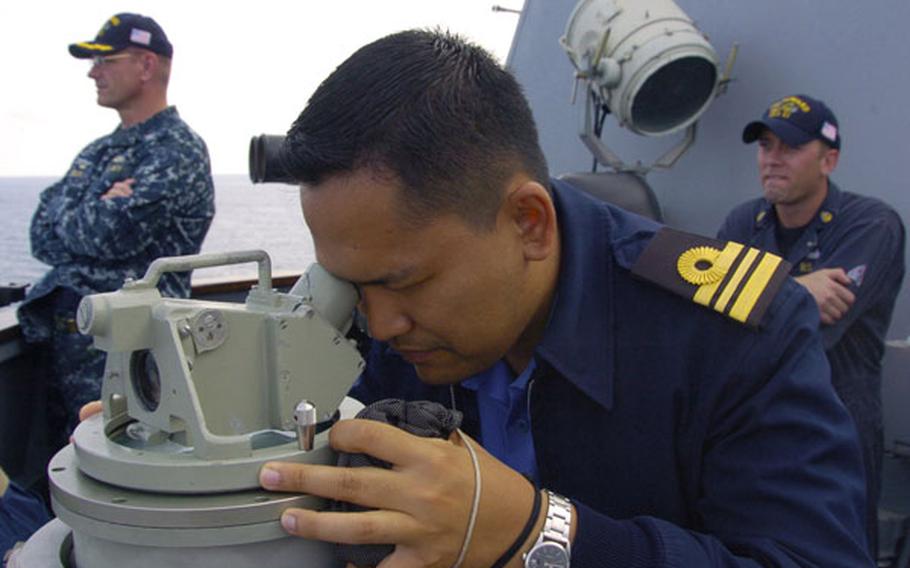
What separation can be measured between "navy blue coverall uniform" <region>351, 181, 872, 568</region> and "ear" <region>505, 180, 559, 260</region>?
0.29 feet

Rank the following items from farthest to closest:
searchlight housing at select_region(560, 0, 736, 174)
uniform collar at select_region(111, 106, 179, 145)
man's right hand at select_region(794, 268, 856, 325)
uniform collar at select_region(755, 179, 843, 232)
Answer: searchlight housing at select_region(560, 0, 736, 174), uniform collar at select_region(111, 106, 179, 145), uniform collar at select_region(755, 179, 843, 232), man's right hand at select_region(794, 268, 856, 325)

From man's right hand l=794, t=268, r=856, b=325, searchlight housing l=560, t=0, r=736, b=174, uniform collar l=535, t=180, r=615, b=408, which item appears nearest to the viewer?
uniform collar l=535, t=180, r=615, b=408

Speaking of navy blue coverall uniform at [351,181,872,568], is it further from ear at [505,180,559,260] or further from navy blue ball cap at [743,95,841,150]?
navy blue ball cap at [743,95,841,150]

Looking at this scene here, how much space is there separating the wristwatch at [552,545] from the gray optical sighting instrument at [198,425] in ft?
0.67

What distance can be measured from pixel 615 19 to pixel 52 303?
2.14 meters

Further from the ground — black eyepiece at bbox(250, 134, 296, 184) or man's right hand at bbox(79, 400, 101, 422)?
black eyepiece at bbox(250, 134, 296, 184)

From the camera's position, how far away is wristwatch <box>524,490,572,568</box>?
862 mm

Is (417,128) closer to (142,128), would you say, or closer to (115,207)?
(115,207)

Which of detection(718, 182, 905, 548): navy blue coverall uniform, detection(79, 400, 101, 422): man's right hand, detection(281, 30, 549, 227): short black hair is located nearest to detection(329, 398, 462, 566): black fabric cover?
detection(281, 30, 549, 227): short black hair

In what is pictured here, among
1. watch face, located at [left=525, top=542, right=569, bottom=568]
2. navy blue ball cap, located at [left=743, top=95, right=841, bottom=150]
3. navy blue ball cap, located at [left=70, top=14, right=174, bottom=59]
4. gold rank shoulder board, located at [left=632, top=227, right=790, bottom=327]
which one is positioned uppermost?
navy blue ball cap, located at [left=743, top=95, right=841, bottom=150]

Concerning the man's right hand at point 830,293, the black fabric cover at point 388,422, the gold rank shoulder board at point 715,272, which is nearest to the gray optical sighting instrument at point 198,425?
the black fabric cover at point 388,422

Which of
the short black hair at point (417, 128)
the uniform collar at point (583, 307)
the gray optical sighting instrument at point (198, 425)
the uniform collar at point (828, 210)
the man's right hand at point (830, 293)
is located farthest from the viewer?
the uniform collar at point (828, 210)

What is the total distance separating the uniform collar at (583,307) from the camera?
1.15 m

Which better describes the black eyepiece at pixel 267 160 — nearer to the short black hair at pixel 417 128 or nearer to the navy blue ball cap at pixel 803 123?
the short black hair at pixel 417 128
